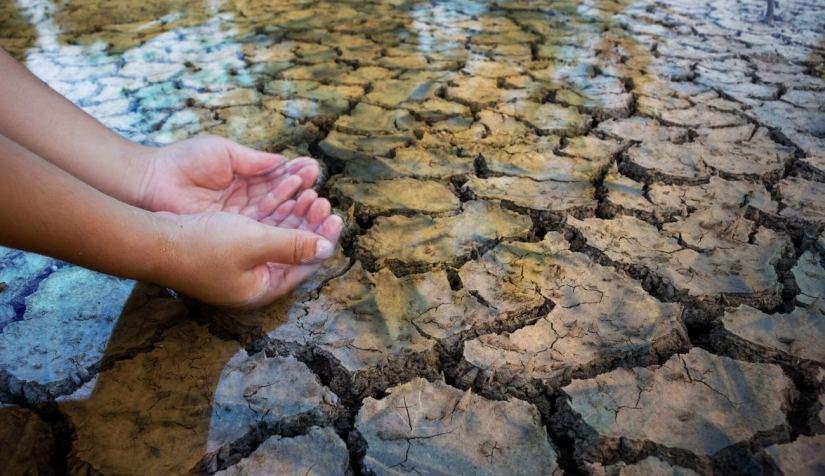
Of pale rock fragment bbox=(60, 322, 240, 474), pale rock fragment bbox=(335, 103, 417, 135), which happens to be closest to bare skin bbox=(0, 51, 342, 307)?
pale rock fragment bbox=(60, 322, 240, 474)

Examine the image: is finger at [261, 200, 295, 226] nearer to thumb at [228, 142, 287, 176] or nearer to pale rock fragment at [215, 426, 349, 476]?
thumb at [228, 142, 287, 176]

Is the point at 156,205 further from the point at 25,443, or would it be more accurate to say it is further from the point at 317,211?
the point at 25,443

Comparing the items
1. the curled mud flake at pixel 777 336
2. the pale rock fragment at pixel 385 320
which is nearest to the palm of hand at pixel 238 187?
the pale rock fragment at pixel 385 320

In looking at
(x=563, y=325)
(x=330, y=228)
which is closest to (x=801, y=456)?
(x=563, y=325)

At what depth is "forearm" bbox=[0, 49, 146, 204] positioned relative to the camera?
1163 mm

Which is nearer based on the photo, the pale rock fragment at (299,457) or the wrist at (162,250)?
the pale rock fragment at (299,457)

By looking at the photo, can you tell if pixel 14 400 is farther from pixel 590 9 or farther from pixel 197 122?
pixel 590 9

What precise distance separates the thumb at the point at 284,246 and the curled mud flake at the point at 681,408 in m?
0.61

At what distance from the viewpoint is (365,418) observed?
978 mm

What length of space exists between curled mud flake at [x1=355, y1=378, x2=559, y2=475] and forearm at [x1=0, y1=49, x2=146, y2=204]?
0.80 meters

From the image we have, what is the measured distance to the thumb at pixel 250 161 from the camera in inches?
54.2

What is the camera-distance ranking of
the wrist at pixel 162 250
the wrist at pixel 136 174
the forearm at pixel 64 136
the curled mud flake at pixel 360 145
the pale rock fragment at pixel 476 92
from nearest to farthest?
the wrist at pixel 162 250 → the forearm at pixel 64 136 → the wrist at pixel 136 174 → the curled mud flake at pixel 360 145 → the pale rock fragment at pixel 476 92

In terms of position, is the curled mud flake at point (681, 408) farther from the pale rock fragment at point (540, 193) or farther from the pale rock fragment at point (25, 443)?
the pale rock fragment at point (25, 443)

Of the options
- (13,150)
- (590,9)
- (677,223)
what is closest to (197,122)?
(13,150)
